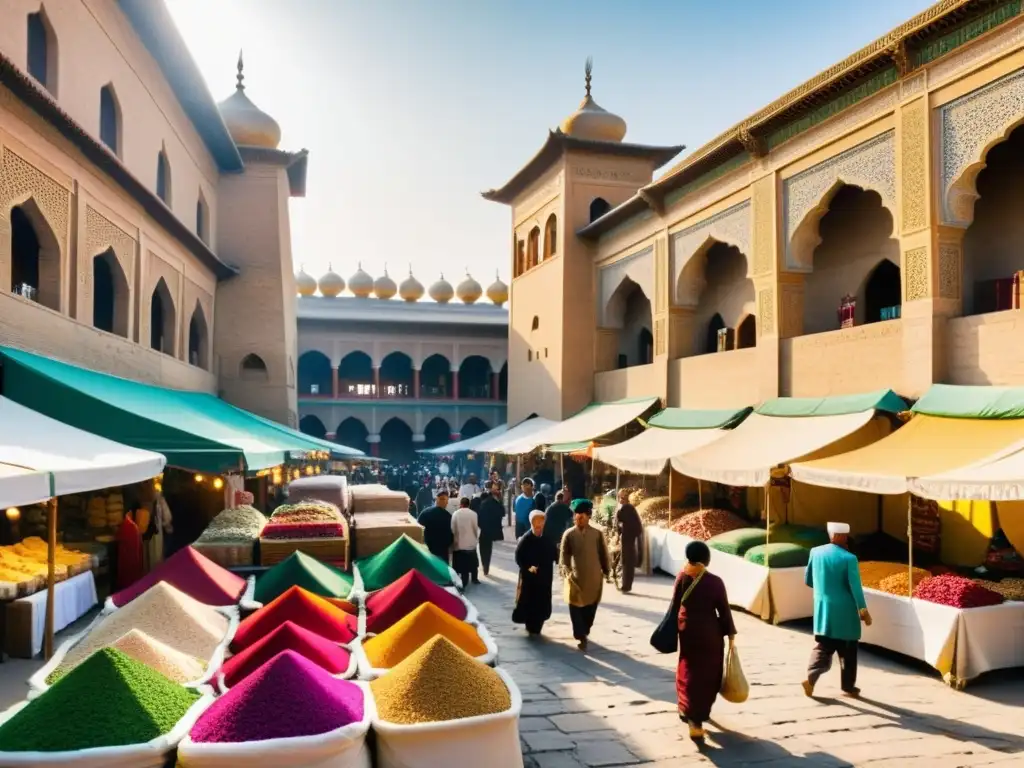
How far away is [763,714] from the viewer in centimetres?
566

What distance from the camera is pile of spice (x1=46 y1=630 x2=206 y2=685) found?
4453 millimetres

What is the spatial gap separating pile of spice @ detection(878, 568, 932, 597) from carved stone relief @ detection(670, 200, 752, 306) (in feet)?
21.9

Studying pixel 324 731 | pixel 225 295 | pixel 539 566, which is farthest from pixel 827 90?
pixel 225 295

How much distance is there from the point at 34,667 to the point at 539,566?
14.5 ft

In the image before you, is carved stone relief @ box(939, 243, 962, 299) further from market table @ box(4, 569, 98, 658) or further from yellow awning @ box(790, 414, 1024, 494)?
market table @ box(4, 569, 98, 658)

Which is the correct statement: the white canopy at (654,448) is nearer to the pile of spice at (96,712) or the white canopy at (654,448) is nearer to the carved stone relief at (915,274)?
the carved stone relief at (915,274)

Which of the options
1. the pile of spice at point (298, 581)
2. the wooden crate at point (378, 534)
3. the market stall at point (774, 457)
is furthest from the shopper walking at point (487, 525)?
the pile of spice at point (298, 581)

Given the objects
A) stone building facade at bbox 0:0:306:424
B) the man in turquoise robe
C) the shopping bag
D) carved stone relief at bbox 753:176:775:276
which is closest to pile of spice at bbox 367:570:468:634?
the shopping bag

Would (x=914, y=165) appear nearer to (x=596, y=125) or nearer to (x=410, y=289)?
(x=596, y=125)

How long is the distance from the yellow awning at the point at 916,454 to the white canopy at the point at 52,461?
6311 mm

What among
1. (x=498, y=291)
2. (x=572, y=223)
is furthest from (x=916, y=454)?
(x=498, y=291)

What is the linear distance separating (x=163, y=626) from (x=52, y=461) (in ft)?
5.06

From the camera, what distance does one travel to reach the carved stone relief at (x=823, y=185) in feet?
34.8

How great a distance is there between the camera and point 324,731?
3643 millimetres
